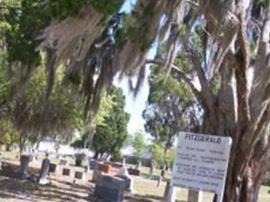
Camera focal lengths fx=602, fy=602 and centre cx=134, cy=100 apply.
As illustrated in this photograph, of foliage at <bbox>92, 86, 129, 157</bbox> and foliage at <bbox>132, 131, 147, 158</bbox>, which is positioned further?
foliage at <bbox>132, 131, 147, 158</bbox>

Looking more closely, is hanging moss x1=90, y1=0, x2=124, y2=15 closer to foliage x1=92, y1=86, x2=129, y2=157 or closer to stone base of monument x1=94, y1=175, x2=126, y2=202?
stone base of monument x1=94, y1=175, x2=126, y2=202

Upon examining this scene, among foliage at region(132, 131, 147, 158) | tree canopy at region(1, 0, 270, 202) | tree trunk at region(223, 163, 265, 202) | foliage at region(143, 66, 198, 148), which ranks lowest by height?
tree trunk at region(223, 163, 265, 202)

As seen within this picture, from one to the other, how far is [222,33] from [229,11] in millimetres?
618

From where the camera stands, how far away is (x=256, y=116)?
487 inches

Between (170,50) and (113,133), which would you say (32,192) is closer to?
(170,50)

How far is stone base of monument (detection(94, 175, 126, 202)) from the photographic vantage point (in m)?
22.2

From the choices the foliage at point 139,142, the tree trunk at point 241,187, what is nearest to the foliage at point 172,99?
the tree trunk at point 241,187

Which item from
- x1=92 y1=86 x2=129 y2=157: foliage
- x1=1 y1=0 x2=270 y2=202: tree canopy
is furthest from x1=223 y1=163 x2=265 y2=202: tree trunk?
x1=92 y1=86 x2=129 y2=157: foliage

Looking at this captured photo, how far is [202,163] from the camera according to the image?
976 cm

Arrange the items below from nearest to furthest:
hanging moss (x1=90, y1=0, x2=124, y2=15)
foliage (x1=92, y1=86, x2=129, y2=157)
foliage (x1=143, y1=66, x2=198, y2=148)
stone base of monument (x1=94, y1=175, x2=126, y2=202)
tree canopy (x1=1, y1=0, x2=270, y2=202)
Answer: hanging moss (x1=90, y1=0, x2=124, y2=15), tree canopy (x1=1, y1=0, x2=270, y2=202), stone base of monument (x1=94, y1=175, x2=126, y2=202), foliage (x1=143, y1=66, x2=198, y2=148), foliage (x1=92, y1=86, x2=129, y2=157)

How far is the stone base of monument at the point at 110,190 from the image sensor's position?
72.9 feet

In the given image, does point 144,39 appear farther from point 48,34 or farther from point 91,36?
point 48,34

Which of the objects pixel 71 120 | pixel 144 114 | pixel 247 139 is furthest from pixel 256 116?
pixel 144 114

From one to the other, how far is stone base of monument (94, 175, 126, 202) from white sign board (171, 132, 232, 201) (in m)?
12.3
